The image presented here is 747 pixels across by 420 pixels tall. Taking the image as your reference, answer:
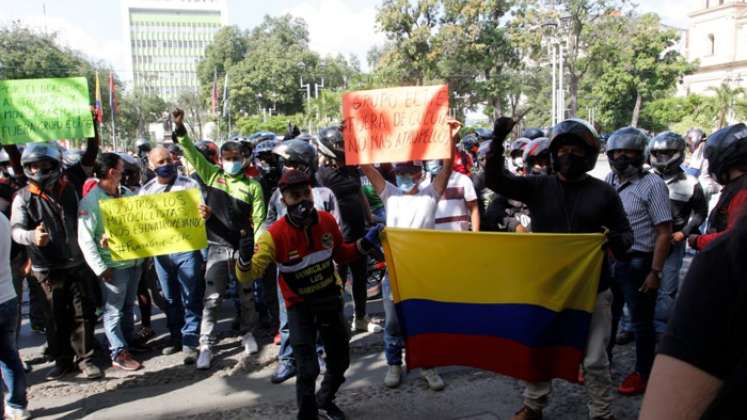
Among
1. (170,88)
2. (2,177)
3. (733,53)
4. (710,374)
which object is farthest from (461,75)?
(170,88)

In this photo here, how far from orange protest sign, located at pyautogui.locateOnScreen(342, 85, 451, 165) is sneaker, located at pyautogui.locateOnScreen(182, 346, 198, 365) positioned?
2484 mm

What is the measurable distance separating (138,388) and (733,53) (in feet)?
272

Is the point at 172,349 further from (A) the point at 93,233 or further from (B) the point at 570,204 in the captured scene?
(B) the point at 570,204

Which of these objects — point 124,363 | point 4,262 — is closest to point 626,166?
point 4,262

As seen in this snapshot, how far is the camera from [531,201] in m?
3.86

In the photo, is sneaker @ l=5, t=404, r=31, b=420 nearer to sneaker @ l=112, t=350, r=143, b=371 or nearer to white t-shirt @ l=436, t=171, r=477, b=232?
sneaker @ l=112, t=350, r=143, b=371

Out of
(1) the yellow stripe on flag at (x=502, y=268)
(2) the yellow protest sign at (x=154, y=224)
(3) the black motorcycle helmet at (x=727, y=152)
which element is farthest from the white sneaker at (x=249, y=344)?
(3) the black motorcycle helmet at (x=727, y=152)

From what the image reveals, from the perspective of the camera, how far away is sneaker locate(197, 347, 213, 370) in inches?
209

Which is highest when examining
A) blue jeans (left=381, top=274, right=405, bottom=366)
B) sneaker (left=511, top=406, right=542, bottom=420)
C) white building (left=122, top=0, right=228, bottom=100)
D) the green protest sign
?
white building (left=122, top=0, right=228, bottom=100)

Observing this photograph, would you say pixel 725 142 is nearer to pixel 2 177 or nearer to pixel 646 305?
pixel 646 305

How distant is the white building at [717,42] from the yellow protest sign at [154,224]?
75.0 m

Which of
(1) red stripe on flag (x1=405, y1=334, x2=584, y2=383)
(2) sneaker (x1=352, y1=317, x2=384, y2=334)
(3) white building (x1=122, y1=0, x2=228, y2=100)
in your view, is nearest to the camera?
(1) red stripe on flag (x1=405, y1=334, x2=584, y2=383)

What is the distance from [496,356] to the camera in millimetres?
3816

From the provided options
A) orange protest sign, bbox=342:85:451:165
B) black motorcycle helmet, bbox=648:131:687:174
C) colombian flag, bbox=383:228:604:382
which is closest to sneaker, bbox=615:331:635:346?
black motorcycle helmet, bbox=648:131:687:174
